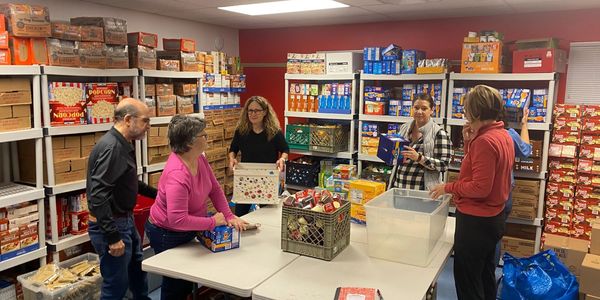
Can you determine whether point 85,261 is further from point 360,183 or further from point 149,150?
point 360,183

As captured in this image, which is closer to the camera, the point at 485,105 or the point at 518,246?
the point at 485,105

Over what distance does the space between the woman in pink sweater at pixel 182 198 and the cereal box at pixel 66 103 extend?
1515 mm

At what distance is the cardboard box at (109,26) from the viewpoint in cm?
414

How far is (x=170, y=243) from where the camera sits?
2762 millimetres

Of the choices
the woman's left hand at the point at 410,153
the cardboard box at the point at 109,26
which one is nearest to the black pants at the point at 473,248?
the woman's left hand at the point at 410,153

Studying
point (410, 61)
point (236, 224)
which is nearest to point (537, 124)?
point (410, 61)

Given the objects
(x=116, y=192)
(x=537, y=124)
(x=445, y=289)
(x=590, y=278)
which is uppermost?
(x=537, y=124)

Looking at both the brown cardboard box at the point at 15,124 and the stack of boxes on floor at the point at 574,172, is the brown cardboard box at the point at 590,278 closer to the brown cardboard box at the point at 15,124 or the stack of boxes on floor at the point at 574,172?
the stack of boxes on floor at the point at 574,172

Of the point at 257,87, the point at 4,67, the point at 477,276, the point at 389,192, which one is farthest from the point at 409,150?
the point at 257,87

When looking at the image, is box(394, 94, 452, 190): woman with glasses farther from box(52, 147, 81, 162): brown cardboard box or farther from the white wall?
the white wall

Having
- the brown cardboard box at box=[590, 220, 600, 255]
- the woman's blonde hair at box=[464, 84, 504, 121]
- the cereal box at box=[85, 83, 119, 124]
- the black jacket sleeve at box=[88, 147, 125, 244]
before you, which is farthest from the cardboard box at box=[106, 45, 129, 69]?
the brown cardboard box at box=[590, 220, 600, 255]

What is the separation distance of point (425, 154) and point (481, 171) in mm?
1101

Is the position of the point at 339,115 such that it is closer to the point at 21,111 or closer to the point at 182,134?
the point at 182,134

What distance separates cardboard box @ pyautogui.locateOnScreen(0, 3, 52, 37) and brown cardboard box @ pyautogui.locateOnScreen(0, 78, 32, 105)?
0.35 metres
